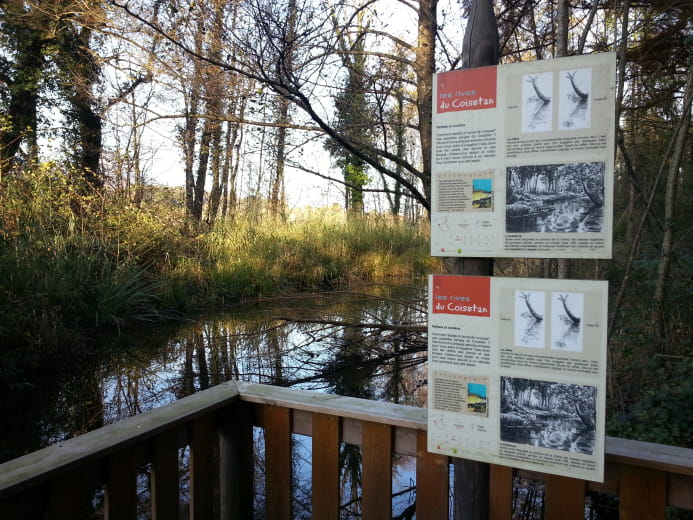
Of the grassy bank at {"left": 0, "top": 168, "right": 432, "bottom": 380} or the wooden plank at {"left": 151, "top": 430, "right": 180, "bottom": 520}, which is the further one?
the grassy bank at {"left": 0, "top": 168, "right": 432, "bottom": 380}

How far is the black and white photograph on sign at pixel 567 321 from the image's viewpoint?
1.12m

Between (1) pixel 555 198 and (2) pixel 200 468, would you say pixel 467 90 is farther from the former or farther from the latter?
(2) pixel 200 468

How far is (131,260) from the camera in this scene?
22.1 feet

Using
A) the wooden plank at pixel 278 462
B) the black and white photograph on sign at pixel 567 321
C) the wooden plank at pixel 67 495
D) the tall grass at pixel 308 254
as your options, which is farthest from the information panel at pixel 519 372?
the tall grass at pixel 308 254

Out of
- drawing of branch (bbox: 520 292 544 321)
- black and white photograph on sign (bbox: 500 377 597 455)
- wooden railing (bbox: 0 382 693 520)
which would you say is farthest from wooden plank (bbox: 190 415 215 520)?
drawing of branch (bbox: 520 292 544 321)

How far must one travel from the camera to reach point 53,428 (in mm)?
3123

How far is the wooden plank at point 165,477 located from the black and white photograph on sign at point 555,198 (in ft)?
3.29

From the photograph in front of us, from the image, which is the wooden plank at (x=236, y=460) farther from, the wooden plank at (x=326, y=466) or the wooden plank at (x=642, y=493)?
the wooden plank at (x=642, y=493)

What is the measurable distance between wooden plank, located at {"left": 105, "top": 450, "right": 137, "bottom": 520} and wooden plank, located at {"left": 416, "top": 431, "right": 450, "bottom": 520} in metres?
0.72

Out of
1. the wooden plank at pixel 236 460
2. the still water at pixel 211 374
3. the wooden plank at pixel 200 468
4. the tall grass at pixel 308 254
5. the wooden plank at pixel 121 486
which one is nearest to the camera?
the wooden plank at pixel 121 486

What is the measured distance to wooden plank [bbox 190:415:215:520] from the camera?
1478 mm

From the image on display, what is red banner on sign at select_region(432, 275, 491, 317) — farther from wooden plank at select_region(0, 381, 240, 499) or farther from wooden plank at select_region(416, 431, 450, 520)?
wooden plank at select_region(0, 381, 240, 499)

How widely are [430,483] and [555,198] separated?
80cm

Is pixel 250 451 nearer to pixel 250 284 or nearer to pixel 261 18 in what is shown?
pixel 261 18
